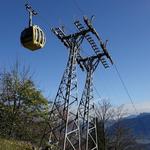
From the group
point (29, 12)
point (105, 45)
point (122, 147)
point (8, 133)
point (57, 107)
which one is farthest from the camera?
point (122, 147)

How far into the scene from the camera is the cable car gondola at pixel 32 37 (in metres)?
14.8

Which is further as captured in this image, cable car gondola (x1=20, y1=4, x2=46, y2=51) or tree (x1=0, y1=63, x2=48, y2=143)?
tree (x1=0, y1=63, x2=48, y2=143)

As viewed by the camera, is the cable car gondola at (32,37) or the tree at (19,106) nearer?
the cable car gondola at (32,37)

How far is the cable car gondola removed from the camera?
14.8 metres

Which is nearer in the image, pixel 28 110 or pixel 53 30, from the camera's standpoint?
pixel 53 30

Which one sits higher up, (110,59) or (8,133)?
(110,59)

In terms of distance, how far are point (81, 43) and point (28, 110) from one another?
1657 cm

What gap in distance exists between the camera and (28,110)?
3891 cm

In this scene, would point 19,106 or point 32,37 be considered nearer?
point 32,37

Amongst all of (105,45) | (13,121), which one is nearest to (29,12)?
(105,45)

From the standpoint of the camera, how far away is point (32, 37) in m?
14.7

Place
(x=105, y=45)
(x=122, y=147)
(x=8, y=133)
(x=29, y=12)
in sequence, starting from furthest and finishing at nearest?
(x=122, y=147) → (x=8, y=133) → (x=105, y=45) → (x=29, y=12)

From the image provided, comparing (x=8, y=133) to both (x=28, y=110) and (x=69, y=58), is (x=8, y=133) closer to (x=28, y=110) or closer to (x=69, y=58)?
(x=28, y=110)

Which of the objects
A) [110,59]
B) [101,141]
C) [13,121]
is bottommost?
[101,141]
